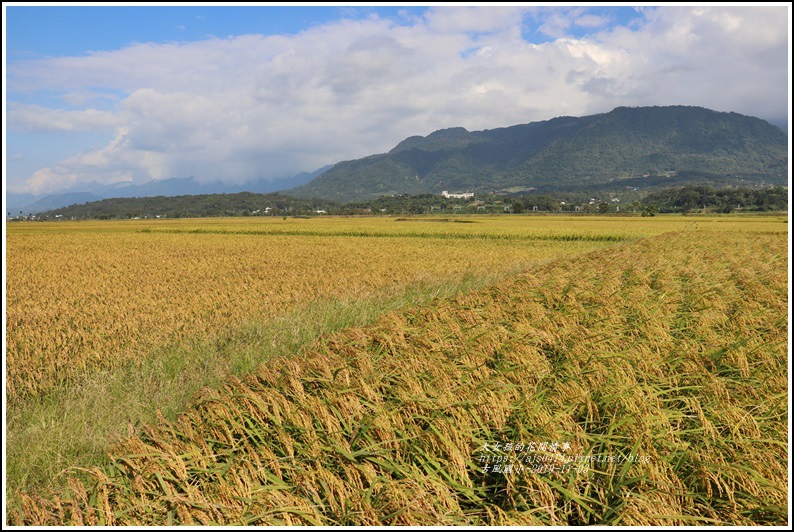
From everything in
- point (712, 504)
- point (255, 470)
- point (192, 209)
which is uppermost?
point (192, 209)

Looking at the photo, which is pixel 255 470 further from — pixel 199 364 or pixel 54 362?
pixel 54 362

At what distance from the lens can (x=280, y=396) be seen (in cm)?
408

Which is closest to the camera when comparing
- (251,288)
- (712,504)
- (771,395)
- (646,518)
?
(646,518)

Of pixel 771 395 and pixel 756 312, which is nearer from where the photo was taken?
pixel 771 395

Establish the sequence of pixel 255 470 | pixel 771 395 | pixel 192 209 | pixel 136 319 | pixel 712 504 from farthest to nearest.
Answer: pixel 192 209
pixel 136 319
pixel 771 395
pixel 255 470
pixel 712 504

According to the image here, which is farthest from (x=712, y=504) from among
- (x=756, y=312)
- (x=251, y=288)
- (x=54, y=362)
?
(x=251, y=288)

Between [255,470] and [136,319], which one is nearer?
[255,470]

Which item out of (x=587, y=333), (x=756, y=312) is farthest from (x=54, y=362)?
(x=756, y=312)

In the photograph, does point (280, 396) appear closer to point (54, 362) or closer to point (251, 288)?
point (54, 362)

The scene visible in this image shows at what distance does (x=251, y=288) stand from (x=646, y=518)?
35.4ft

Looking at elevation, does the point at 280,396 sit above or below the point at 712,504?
above

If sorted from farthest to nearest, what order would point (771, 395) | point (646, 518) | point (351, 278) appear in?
1. point (351, 278)
2. point (771, 395)
3. point (646, 518)

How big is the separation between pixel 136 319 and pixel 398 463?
7.20m

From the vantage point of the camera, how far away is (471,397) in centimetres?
388
